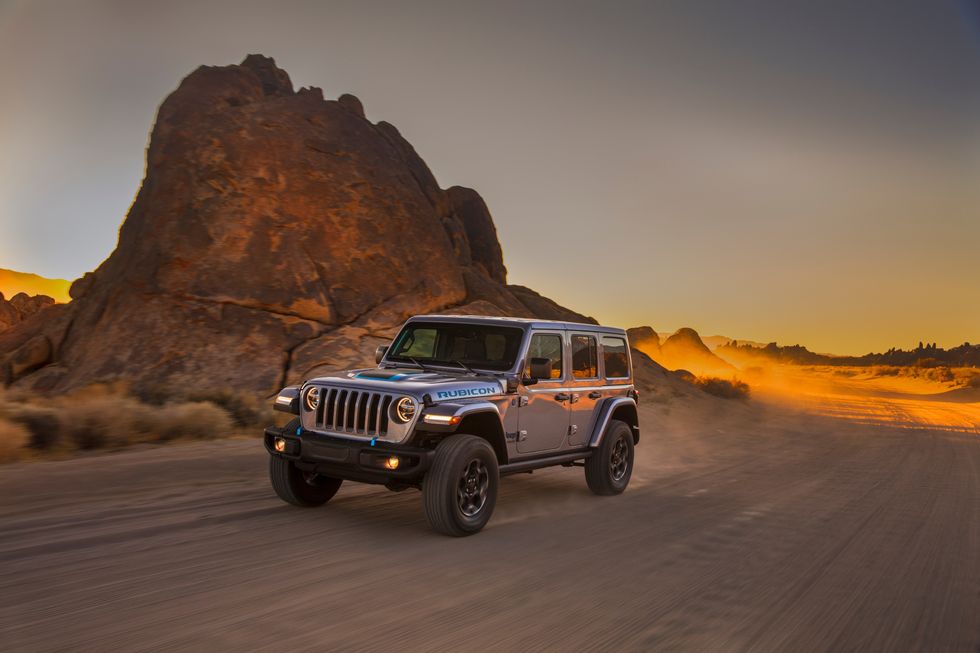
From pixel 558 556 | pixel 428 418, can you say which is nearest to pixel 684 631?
pixel 558 556

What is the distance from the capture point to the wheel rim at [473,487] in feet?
21.1

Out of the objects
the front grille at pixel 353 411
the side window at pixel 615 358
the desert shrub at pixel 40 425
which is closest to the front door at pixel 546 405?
the side window at pixel 615 358

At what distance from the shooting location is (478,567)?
5516 mm

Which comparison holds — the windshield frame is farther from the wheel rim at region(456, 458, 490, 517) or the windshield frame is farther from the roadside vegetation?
the roadside vegetation

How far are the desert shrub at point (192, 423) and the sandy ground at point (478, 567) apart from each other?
81.7 inches

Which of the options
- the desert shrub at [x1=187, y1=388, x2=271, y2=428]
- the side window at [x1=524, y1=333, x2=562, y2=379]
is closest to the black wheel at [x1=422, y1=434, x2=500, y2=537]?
the side window at [x1=524, y1=333, x2=562, y2=379]

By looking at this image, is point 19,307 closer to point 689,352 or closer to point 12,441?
point 12,441

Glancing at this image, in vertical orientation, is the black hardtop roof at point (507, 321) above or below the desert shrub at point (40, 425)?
above

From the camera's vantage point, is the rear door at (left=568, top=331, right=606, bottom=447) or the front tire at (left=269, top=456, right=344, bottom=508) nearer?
the front tire at (left=269, top=456, right=344, bottom=508)

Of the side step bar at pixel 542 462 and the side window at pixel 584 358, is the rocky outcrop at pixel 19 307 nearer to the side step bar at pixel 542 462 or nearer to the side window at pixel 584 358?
the side window at pixel 584 358

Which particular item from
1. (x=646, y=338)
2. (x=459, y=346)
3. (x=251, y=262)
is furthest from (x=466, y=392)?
(x=646, y=338)

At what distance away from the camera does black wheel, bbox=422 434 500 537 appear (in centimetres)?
614

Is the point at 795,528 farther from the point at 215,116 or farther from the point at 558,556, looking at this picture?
the point at 215,116

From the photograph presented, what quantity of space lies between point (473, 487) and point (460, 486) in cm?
18
